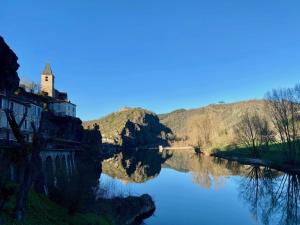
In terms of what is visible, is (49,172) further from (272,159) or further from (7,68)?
(272,159)

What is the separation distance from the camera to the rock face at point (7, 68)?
49.3 m

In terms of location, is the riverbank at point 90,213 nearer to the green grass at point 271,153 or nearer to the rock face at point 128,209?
the rock face at point 128,209

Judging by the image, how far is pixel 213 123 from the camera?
646ft

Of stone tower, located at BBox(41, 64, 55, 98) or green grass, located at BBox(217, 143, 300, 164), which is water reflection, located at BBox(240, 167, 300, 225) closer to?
green grass, located at BBox(217, 143, 300, 164)

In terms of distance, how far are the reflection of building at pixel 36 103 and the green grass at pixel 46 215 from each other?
2462 centimetres

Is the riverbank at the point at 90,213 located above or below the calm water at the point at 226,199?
above

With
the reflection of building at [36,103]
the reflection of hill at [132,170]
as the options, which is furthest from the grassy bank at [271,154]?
the reflection of building at [36,103]

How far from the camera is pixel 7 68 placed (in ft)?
Answer: 172

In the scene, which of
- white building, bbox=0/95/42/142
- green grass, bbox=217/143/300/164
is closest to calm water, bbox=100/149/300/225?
green grass, bbox=217/143/300/164

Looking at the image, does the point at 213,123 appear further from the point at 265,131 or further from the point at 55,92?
the point at 55,92

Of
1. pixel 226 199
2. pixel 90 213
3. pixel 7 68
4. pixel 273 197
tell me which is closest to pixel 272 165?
pixel 226 199

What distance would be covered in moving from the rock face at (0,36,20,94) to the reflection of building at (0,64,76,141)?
1882mm

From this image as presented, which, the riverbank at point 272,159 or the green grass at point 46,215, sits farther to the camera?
the riverbank at point 272,159

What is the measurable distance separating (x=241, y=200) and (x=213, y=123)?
493ft
